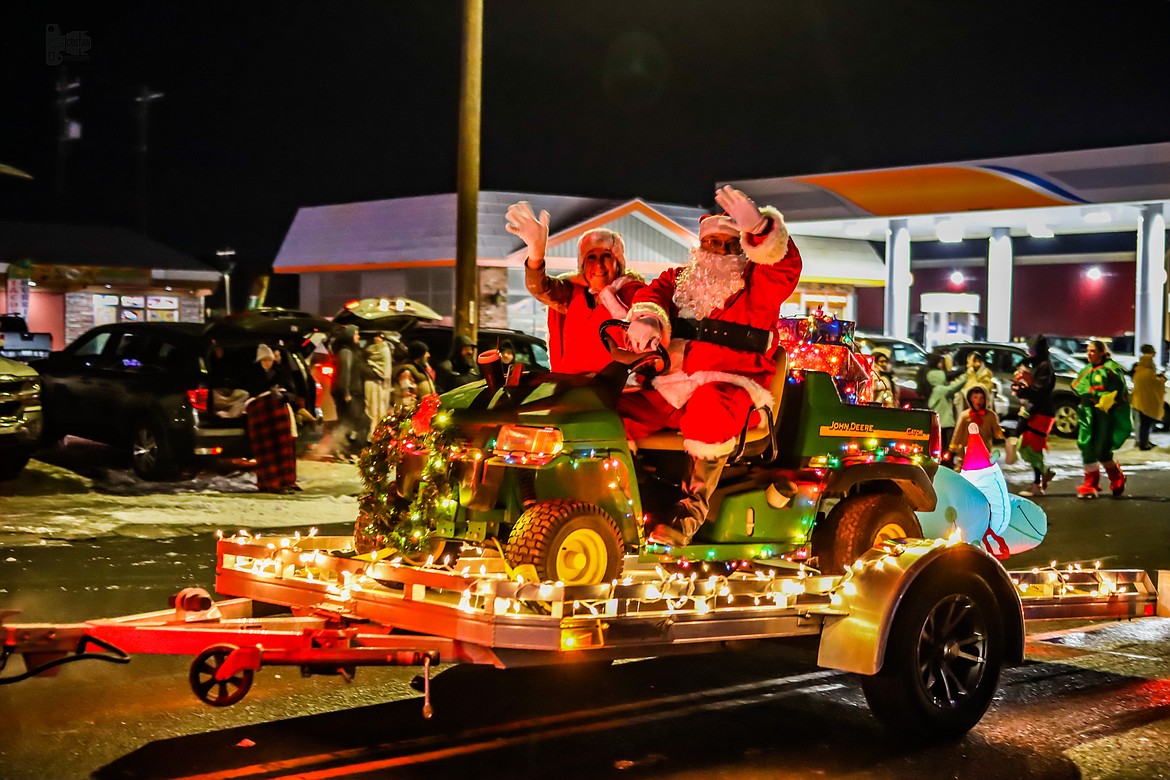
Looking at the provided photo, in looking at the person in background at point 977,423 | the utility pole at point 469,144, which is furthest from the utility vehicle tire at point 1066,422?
the utility pole at point 469,144

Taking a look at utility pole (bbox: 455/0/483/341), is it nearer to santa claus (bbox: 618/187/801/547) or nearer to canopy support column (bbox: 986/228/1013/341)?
santa claus (bbox: 618/187/801/547)

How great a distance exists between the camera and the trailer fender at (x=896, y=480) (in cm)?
689

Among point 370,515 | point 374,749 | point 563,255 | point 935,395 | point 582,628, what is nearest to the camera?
point 582,628

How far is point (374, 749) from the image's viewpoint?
584 cm

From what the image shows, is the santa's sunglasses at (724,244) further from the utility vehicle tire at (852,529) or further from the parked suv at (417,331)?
the parked suv at (417,331)

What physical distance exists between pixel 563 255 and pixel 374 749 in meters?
25.6

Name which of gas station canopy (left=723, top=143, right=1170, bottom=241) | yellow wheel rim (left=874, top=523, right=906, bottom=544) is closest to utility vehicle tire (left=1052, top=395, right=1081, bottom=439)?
gas station canopy (left=723, top=143, right=1170, bottom=241)

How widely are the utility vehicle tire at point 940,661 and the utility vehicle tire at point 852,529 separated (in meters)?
0.78

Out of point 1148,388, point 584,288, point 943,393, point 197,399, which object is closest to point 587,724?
point 584,288

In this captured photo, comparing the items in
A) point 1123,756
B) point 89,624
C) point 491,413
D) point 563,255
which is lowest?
point 1123,756

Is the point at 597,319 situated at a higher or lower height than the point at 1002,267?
lower

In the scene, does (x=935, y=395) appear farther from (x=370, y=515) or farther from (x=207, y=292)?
(x=207, y=292)

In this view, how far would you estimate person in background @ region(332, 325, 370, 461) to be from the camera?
17.1m

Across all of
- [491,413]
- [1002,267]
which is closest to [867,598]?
[491,413]
